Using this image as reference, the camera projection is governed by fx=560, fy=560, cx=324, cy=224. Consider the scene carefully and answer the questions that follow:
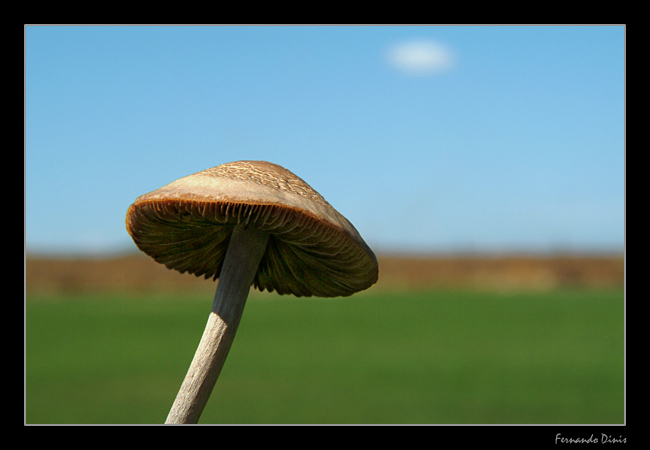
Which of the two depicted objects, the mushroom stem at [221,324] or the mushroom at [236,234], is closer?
the mushroom at [236,234]

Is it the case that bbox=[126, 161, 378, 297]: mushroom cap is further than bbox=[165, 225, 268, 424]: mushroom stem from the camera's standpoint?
No

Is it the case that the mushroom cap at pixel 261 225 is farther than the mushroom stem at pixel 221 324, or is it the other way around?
the mushroom stem at pixel 221 324

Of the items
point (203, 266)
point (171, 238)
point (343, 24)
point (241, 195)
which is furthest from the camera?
point (343, 24)

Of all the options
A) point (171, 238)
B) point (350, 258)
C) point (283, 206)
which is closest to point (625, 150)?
point (350, 258)

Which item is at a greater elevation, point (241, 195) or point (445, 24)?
point (445, 24)

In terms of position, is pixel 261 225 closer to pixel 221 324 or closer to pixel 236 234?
pixel 236 234

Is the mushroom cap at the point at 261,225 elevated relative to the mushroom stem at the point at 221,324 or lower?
elevated
